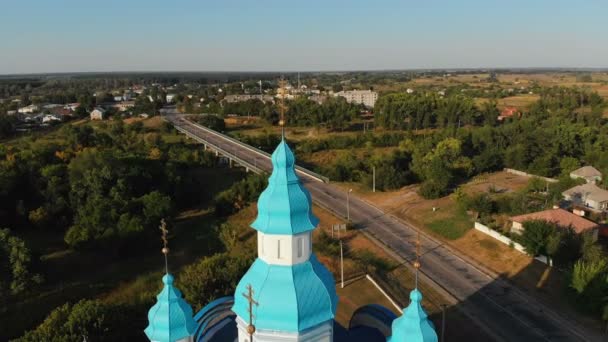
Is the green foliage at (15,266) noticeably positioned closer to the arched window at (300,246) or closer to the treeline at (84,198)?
the treeline at (84,198)

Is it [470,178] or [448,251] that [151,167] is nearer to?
[448,251]

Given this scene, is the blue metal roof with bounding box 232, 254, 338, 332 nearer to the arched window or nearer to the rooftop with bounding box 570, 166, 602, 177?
the arched window

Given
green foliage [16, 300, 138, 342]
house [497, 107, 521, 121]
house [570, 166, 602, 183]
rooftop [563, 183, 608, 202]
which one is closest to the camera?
green foliage [16, 300, 138, 342]

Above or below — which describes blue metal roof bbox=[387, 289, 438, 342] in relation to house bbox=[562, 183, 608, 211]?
above

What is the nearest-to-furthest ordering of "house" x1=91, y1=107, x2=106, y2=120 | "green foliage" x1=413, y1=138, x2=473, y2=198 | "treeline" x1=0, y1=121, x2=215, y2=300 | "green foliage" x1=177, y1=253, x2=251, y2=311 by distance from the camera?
1. "green foliage" x1=177, y1=253, x2=251, y2=311
2. "treeline" x1=0, y1=121, x2=215, y2=300
3. "green foliage" x1=413, y1=138, x2=473, y2=198
4. "house" x1=91, y1=107, x2=106, y2=120

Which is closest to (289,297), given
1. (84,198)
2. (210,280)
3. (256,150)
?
(210,280)

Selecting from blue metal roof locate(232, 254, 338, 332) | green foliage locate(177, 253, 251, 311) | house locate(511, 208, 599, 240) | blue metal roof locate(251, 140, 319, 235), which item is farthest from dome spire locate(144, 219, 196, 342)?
house locate(511, 208, 599, 240)

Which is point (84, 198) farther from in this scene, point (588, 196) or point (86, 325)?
point (588, 196)

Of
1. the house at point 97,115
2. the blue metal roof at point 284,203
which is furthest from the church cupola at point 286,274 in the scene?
the house at point 97,115
